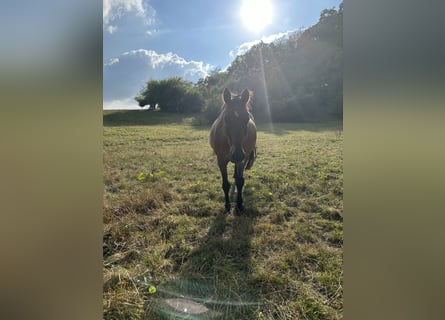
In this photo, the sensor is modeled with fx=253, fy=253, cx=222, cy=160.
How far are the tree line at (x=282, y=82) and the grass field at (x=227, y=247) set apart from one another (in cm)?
1523

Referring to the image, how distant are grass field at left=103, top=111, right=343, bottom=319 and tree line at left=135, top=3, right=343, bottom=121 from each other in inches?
600

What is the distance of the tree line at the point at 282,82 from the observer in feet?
71.1

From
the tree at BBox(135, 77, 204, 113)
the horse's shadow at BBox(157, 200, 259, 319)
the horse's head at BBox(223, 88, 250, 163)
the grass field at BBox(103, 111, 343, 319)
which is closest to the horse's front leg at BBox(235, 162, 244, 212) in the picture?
the grass field at BBox(103, 111, 343, 319)

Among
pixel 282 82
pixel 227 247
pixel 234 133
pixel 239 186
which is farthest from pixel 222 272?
pixel 282 82

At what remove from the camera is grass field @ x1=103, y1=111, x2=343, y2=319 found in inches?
80.7

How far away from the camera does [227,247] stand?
2.98m

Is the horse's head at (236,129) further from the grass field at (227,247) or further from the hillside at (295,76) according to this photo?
the hillside at (295,76)

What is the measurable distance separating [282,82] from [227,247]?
24.6 metres
